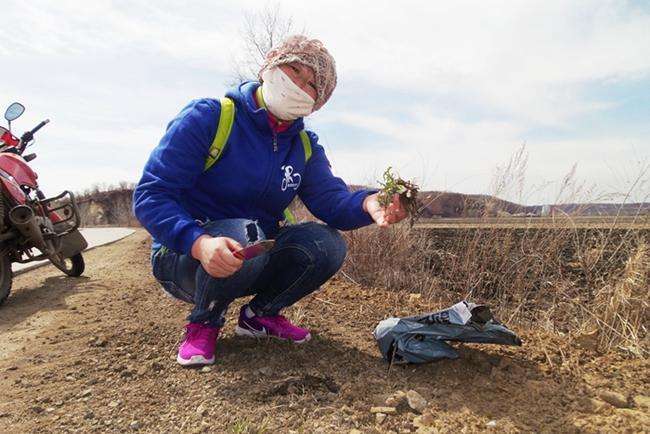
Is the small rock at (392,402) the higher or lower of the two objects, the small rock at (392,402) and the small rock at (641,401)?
the lower

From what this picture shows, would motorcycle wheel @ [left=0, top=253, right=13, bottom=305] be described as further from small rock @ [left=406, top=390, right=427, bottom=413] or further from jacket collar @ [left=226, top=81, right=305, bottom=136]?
small rock @ [left=406, top=390, right=427, bottom=413]

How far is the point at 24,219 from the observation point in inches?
146

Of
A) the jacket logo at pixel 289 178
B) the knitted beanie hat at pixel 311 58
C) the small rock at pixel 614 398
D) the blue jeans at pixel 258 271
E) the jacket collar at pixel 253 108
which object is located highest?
the knitted beanie hat at pixel 311 58

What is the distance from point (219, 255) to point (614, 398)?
4.55 ft

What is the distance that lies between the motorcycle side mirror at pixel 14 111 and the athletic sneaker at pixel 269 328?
131 inches

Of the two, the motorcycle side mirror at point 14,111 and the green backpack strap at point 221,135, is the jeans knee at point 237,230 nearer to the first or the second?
the green backpack strap at point 221,135

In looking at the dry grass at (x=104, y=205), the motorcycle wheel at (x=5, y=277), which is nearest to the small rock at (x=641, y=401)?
the motorcycle wheel at (x=5, y=277)

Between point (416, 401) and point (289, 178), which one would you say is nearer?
point (416, 401)

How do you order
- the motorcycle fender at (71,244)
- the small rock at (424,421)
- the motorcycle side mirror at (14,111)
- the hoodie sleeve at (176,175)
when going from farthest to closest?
the motorcycle fender at (71,244) < the motorcycle side mirror at (14,111) < the hoodie sleeve at (176,175) < the small rock at (424,421)

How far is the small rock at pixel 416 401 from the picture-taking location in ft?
5.16

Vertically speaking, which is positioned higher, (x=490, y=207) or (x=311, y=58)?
(x=311, y=58)

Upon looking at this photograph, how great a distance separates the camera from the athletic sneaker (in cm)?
227

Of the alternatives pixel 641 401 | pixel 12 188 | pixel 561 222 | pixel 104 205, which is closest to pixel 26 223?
pixel 12 188

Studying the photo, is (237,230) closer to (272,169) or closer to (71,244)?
(272,169)
